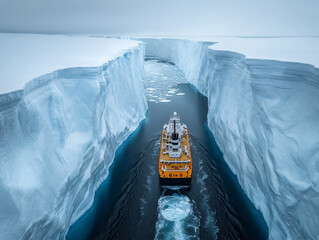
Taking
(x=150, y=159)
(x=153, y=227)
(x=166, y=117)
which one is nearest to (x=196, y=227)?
(x=153, y=227)

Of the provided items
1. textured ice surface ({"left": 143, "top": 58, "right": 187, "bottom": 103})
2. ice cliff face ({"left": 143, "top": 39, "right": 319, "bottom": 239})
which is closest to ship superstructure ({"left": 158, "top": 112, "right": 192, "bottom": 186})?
ice cliff face ({"left": 143, "top": 39, "right": 319, "bottom": 239})

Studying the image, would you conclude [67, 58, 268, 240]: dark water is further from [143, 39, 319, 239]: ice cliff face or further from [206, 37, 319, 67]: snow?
[206, 37, 319, 67]: snow

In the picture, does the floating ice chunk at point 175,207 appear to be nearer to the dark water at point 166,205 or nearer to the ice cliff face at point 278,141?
the dark water at point 166,205

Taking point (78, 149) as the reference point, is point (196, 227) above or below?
below

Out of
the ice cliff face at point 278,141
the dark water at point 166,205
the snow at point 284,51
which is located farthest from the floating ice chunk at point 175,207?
the snow at point 284,51

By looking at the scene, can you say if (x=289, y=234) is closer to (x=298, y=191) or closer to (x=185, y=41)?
(x=298, y=191)

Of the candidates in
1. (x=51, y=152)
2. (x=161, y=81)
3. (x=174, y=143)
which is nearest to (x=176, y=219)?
(x=174, y=143)
